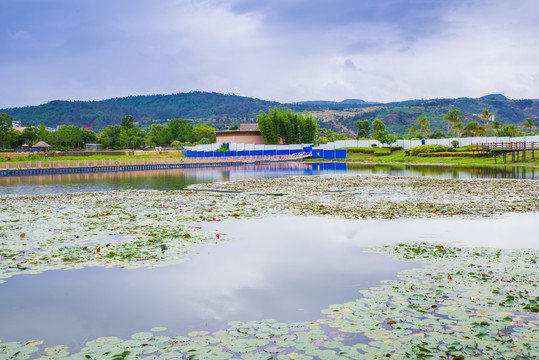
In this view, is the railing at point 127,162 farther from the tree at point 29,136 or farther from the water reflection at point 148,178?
the tree at point 29,136

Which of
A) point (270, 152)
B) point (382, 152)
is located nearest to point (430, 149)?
point (382, 152)

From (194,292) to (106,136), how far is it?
13697 cm

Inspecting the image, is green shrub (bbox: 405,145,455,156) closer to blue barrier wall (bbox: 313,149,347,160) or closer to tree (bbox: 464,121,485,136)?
blue barrier wall (bbox: 313,149,347,160)

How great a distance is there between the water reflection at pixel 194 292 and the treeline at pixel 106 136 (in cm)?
10730

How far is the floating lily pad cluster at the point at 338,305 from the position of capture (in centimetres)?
489

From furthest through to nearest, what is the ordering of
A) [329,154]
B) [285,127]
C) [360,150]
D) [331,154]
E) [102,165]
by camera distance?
[285,127] < [360,150] < [329,154] < [331,154] < [102,165]

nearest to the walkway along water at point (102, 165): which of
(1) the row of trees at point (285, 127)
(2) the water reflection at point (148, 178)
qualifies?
(2) the water reflection at point (148, 178)

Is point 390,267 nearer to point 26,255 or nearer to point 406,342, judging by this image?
point 406,342

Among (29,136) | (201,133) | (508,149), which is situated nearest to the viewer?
(508,149)

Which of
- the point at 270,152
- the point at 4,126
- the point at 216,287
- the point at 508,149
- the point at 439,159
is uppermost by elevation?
the point at 4,126

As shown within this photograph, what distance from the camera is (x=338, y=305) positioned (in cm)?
626

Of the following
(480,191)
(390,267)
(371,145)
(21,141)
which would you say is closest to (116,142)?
(21,141)

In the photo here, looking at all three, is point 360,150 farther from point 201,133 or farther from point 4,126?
point 201,133

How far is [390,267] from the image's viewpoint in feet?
26.8
